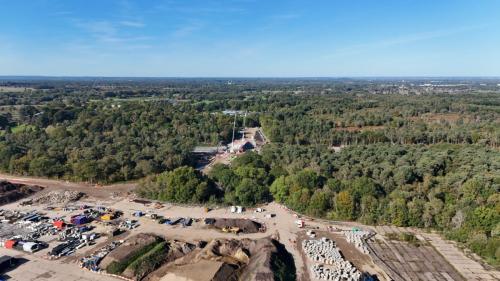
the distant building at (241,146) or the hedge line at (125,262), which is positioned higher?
the distant building at (241,146)

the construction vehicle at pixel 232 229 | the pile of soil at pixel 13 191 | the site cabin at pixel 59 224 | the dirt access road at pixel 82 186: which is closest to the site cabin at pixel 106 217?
the site cabin at pixel 59 224

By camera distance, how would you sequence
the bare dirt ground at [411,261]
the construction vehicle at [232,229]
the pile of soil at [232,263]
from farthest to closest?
the construction vehicle at [232,229], the bare dirt ground at [411,261], the pile of soil at [232,263]

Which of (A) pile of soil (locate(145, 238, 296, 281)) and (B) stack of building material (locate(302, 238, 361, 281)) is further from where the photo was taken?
(B) stack of building material (locate(302, 238, 361, 281))

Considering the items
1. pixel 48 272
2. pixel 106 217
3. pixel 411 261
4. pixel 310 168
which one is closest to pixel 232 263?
pixel 48 272

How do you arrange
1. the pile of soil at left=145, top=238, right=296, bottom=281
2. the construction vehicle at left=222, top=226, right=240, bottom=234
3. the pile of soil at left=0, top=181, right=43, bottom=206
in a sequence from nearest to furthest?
the pile of soil at left=145, top=238, right=296, bottom=281 → the construction vehicle at left=222, top=226, right=240, bottom=234 → the pile of soil at left=0, top=181, right=43, bottom=206

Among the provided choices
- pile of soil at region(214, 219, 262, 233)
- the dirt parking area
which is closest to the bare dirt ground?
pile of soil at region(214, 219, 262, 233)

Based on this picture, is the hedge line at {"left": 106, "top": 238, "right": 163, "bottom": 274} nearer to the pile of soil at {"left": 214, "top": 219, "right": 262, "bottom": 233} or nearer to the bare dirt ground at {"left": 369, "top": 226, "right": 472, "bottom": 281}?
the pile of soil at {"left": 214, "top": 219, "right": 262, "bottom": 233}

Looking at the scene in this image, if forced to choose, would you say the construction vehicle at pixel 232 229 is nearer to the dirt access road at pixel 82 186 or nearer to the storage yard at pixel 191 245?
the storage yard at pixel 191 245
